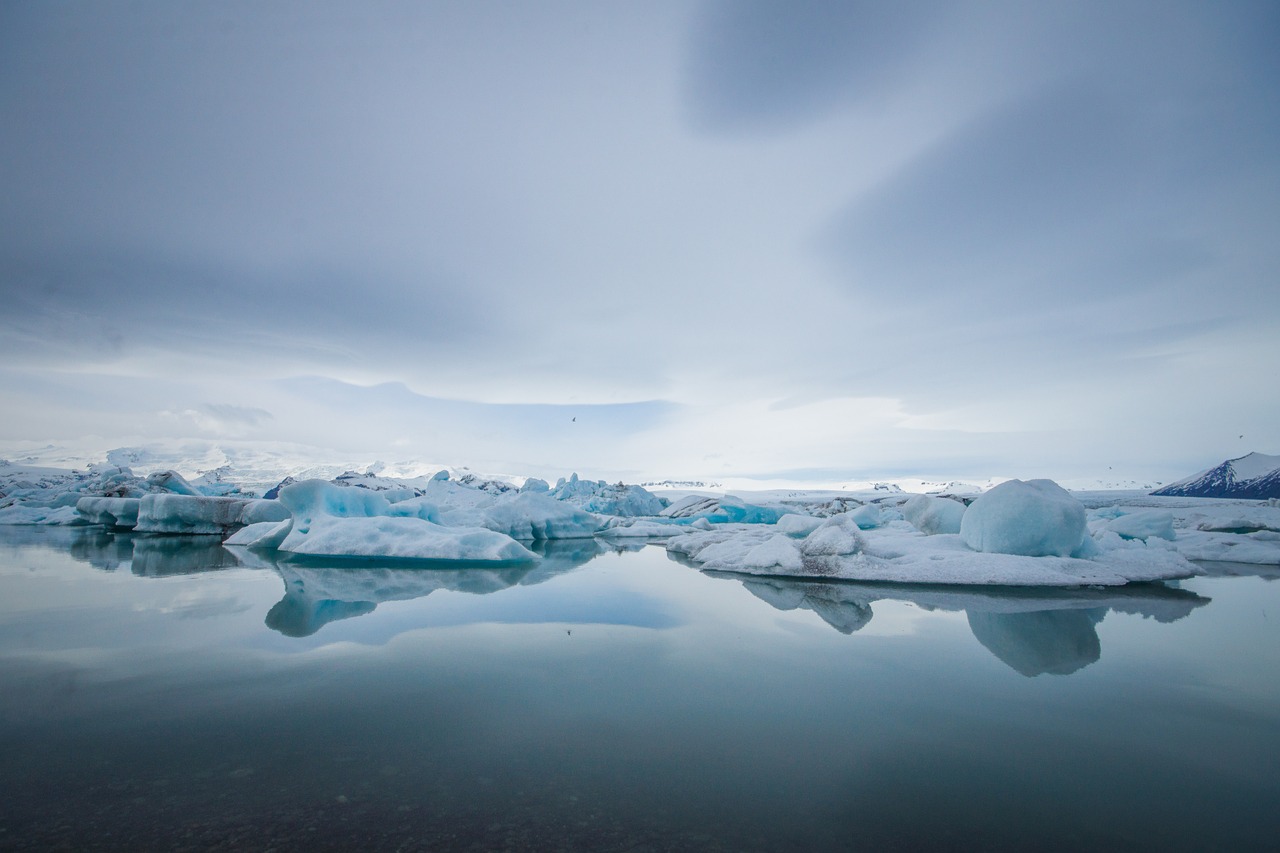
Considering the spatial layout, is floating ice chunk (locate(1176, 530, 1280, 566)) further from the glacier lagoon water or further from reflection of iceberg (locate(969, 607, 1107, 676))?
reflection of iceberg (locate(969, 607, 1107, 676))

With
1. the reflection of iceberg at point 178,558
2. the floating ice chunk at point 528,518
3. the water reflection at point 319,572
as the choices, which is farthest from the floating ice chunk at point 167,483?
the floating ice chunk at point 528,518

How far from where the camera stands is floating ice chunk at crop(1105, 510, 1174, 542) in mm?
13833

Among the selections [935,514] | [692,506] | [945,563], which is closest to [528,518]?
[935,514]

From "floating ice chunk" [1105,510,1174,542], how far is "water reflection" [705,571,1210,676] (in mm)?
6904

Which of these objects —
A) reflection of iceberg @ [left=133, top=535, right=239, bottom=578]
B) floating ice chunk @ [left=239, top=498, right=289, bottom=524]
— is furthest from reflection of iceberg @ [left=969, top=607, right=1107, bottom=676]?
floating ice chunk @ [left=239, top=498, right=289, bottom=524]

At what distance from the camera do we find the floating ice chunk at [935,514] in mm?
12805

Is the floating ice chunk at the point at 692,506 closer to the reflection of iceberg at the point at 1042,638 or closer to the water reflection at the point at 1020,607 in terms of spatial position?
the water reflection at the point at 1020,607

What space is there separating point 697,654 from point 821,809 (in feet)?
8.21

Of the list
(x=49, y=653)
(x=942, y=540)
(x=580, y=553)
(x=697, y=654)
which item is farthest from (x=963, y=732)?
(x=580, y=553)

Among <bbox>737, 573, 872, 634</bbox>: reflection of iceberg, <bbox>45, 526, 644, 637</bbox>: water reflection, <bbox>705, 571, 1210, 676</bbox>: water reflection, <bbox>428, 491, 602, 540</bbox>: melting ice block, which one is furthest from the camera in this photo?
<bbox>428, 491, 602, 540</bbox>: melting ice block

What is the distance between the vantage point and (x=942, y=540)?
10.6 metres

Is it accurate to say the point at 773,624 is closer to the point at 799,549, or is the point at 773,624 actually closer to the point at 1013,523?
the point at 799,549

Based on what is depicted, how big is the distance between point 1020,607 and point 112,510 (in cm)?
2850

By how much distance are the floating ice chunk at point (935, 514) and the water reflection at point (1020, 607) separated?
4.09 m
